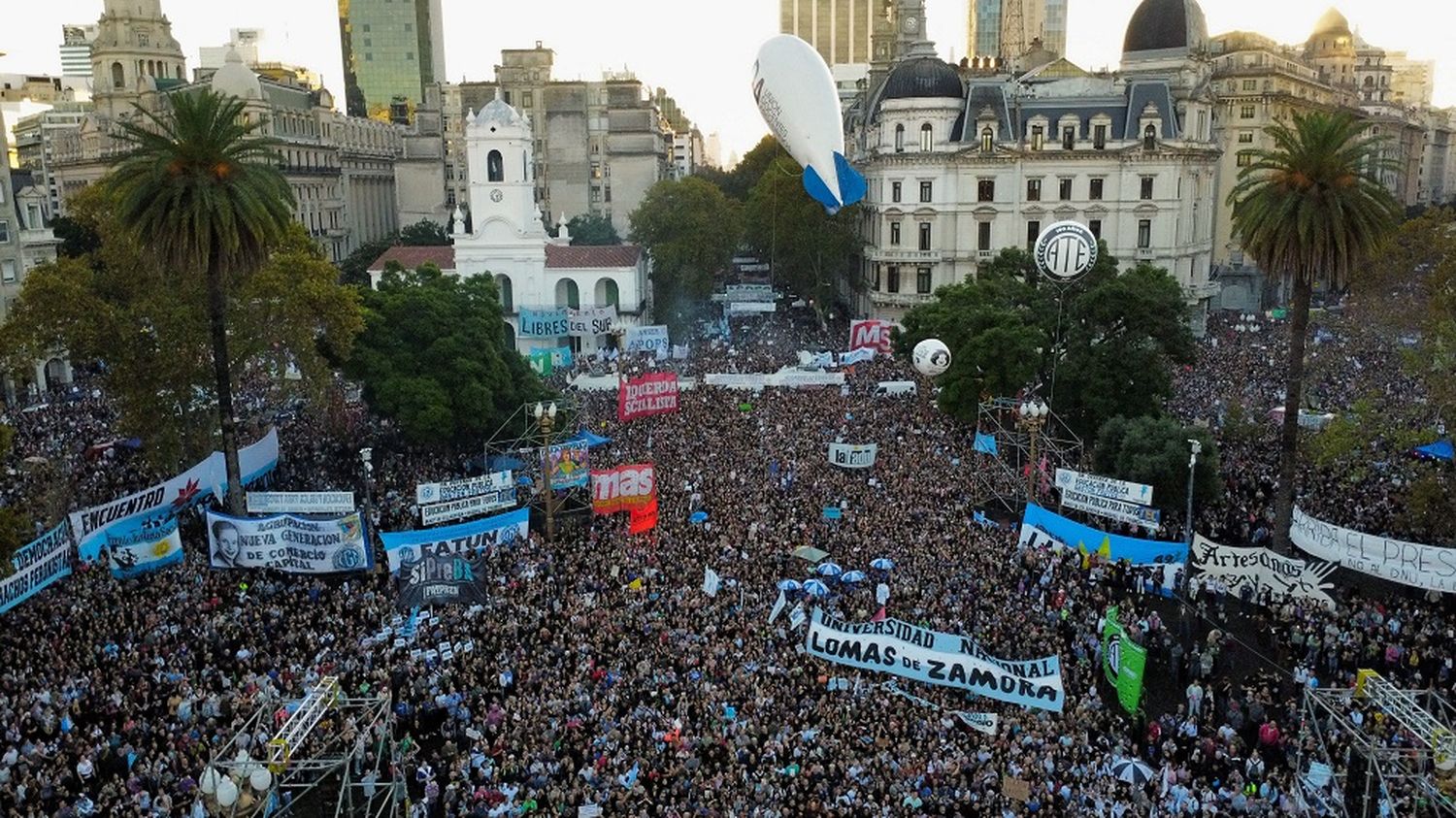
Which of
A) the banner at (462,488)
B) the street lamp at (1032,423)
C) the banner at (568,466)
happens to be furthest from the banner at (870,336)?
the banner at (462,488)

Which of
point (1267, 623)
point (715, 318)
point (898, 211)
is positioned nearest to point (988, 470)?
point (1267, 623)

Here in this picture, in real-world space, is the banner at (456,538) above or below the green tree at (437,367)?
below

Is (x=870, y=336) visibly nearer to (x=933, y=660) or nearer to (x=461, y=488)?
(x=461, y=488)

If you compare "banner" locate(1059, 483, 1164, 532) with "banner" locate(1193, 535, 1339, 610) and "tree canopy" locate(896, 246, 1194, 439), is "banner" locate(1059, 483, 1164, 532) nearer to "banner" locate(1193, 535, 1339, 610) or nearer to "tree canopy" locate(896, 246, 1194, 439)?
"banner" locate(1193, 535, 1339, 610)

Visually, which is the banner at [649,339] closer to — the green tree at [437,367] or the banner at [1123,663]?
the green tree at [437,367]

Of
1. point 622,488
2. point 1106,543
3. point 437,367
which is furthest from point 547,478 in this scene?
point 1106,543

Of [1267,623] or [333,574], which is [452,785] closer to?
[333,574]

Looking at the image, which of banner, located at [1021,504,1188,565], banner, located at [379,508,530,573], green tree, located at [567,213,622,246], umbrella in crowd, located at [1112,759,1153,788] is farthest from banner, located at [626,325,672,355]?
umbrella in crowd, located at [1112,759,1153,788]
